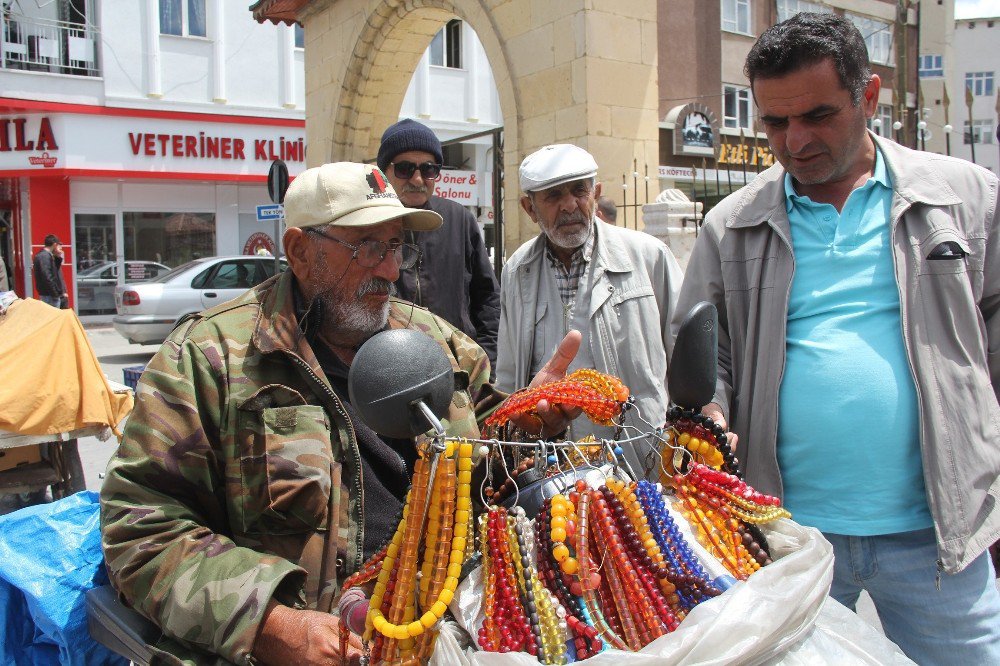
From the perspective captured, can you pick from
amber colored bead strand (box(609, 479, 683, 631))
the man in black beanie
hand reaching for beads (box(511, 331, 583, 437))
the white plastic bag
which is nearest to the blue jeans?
the white plastic bag

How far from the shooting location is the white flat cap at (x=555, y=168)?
10.4ft

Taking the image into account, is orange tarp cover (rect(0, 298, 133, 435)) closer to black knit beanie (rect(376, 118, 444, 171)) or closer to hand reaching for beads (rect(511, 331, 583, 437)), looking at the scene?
black knit beanie (rect(376, 118, 444, 171))

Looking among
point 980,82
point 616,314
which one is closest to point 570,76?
point 616,314

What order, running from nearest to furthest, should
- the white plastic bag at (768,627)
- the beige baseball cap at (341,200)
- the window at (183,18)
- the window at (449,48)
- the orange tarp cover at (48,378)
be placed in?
the white plastic bag at (768,627) < the beige baseball cap at (341,200) < the orange tarp cover at (48,378) < the window at (183,18) < the window at (449,48)

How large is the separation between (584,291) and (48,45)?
65.7 ft

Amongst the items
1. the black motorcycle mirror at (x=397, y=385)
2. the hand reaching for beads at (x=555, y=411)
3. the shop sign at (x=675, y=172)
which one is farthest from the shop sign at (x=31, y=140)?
the black motorcycle mirror at (x=397, y=385)

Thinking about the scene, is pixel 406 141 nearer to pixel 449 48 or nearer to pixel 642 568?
pixel 642 568

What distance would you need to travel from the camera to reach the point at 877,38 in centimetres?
2492

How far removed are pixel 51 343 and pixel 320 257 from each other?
9.93 ft

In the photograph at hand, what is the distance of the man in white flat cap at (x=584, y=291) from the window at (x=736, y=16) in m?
21.0

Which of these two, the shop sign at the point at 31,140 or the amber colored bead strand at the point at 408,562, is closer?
the amber colored bead strand at the point at 408,562

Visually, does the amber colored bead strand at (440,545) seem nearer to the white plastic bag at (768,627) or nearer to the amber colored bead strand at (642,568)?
the white plastic bag at (768,627)

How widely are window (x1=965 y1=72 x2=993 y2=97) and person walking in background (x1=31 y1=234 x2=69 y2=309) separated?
48852 mm

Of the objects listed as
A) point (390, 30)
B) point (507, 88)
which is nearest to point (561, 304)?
point (507, 88)
